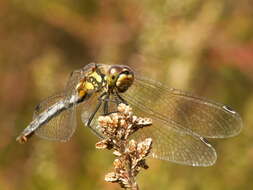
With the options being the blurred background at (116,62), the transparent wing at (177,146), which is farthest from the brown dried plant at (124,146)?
the blurred background at (116,62)

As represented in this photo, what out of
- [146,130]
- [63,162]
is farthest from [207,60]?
[146,130]

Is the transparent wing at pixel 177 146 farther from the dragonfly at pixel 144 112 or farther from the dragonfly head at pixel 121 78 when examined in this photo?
the dragonfly head at pixel 121 78

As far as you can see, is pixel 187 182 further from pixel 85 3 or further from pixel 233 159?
pixel 85 3

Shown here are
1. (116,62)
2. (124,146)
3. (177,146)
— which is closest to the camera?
(124,146)

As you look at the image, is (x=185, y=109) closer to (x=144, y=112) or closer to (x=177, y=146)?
(x=144, y=112)

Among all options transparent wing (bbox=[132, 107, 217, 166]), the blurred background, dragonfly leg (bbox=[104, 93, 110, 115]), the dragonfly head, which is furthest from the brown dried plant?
the blurred background

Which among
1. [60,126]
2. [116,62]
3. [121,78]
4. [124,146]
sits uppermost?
[116,62]

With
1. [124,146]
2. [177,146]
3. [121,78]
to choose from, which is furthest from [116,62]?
[124,146]
